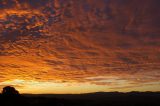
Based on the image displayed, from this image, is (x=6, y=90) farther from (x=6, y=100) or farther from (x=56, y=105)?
Answer: (x=56, y=105)

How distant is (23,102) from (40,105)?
5.46 m

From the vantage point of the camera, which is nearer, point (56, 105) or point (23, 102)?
point (23, 102)

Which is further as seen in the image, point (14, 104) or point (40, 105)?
point (40, 105)

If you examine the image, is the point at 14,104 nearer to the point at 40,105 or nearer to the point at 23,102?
the point at 23,102

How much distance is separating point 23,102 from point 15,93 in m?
4.42

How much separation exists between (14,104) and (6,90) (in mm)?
7692

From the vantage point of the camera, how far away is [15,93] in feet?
236

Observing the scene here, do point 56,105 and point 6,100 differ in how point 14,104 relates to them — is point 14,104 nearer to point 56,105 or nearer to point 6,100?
point 6,100

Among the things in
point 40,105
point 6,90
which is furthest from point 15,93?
point 40,105

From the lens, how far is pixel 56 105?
75.7 meters

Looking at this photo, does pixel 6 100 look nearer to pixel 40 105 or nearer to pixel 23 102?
pixel 23 102

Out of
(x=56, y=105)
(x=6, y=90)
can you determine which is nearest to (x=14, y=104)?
(x=6, y=90)

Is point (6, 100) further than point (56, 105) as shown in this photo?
No

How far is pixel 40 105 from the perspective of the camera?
72750 mm
